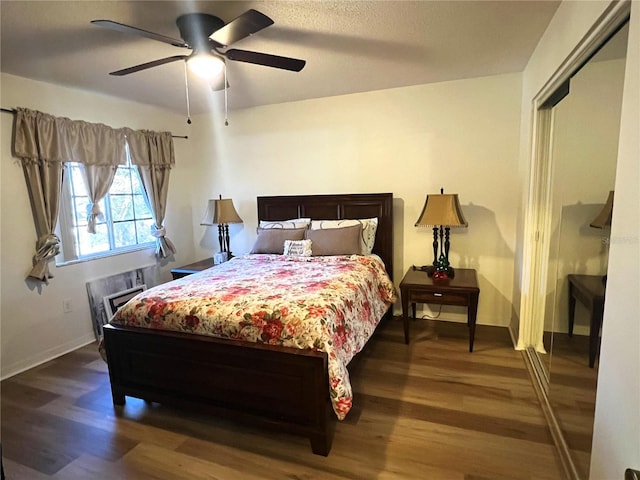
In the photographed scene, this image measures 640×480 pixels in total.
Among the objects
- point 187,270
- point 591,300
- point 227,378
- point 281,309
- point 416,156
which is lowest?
point 227,378

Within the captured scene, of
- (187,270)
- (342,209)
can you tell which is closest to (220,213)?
(187,270)

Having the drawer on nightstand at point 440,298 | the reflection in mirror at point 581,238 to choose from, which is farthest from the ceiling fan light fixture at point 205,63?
the drawer on nightstand at point 440,298

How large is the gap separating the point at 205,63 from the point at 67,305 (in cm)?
259

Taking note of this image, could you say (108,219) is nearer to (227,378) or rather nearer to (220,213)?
(220,213)

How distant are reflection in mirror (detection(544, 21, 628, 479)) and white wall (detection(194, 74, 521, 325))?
3.26ft

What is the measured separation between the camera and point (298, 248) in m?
3.42

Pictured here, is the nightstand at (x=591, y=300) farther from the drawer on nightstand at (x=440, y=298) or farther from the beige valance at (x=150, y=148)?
the beige valance at (x=150, y=148)

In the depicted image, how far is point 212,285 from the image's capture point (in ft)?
8.36

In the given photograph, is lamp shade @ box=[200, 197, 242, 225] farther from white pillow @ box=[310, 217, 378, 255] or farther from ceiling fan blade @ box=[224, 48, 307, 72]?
ceiling fan blade @ box=[224, 48, 307, 72]

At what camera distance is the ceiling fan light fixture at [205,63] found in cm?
215

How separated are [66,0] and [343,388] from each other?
98.2 inches

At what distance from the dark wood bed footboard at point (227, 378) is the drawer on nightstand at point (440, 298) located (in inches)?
52.8

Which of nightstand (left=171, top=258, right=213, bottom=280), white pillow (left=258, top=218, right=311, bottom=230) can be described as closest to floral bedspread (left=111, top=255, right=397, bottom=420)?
white pillow (left=258, top=218, right=311, bottom=230)

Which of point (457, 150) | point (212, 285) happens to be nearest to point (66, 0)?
point (212, 285)
